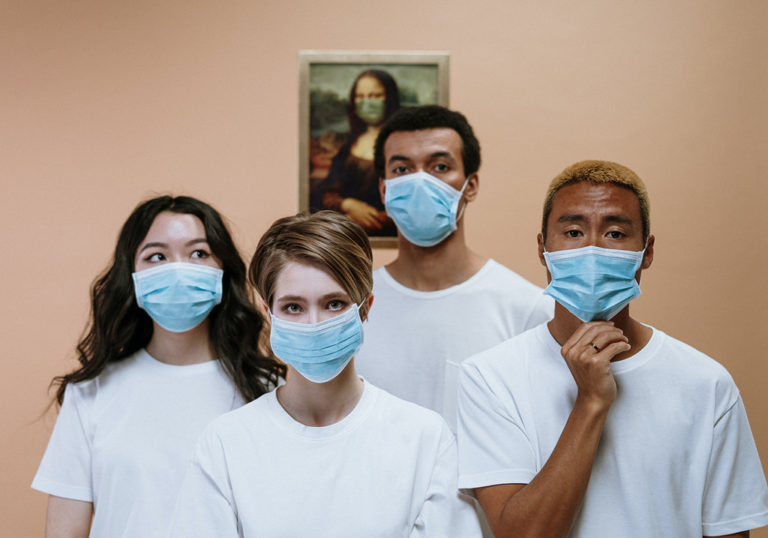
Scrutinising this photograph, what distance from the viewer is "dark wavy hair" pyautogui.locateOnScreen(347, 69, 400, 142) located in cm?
338

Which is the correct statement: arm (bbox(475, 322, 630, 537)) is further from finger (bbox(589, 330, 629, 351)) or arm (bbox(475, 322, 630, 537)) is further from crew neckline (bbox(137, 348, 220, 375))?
crew neckline (bbox(137, 348, 220, 375))

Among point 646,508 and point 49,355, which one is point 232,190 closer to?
point 49,355

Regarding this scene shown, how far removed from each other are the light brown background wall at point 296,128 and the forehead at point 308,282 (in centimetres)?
159

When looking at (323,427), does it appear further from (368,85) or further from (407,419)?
(368,85)

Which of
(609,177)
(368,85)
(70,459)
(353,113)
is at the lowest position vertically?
(70,459)

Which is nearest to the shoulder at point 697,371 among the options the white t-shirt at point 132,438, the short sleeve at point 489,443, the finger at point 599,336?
the finger at point 599,336

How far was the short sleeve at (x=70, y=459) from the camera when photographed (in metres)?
2.16

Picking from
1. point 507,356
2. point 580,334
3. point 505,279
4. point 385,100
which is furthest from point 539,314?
point 385,100

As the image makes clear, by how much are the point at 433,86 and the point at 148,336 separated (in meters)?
1.74

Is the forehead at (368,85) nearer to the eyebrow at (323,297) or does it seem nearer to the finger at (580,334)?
the eyebrow at (323,297)

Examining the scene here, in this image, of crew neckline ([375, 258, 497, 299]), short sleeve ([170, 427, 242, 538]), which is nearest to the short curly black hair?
crew neckline ([375, 258, 497, 299])

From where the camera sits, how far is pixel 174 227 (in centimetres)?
226

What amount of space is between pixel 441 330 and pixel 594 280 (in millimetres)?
720

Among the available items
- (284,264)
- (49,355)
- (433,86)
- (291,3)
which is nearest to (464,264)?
(284,264)
